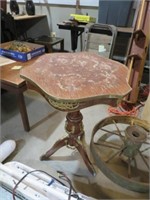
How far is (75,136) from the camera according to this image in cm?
118

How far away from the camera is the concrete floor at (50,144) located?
1147mm

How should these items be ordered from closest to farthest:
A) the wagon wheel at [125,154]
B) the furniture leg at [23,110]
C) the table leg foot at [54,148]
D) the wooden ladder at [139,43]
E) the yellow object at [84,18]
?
1. the wagon wheel at [125,154]
2. the table leg foot at [54,148]
3. the furniture leg at [23,110]
4. the wooden ladder at [139,43]
5. the yellow object at [84,18]

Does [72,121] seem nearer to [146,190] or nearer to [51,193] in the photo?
[51,193]

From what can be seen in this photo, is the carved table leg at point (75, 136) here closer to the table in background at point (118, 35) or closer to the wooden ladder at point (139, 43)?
the wooden ladder at point (139, 43)

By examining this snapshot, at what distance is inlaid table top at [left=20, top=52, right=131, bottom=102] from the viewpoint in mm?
822

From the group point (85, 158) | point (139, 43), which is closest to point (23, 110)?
point (85, 158)

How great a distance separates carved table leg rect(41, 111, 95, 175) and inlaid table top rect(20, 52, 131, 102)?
26cm

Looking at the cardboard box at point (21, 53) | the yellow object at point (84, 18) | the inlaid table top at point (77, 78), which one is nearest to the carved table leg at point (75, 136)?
the inlaid table top at point (77, 78)

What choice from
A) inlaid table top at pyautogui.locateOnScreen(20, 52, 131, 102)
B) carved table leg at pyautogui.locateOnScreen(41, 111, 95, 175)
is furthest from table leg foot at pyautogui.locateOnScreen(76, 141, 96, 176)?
inlaid table top at pyautogui.locateOnScreen(20, 52, 131, 102)

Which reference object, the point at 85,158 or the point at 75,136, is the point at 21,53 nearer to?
the point at 75,136

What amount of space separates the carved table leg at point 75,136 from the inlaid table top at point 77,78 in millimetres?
259

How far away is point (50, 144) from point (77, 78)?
74 cm

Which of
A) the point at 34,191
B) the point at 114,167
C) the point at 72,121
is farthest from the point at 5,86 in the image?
the point at 114,167

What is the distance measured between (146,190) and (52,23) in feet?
9.42
